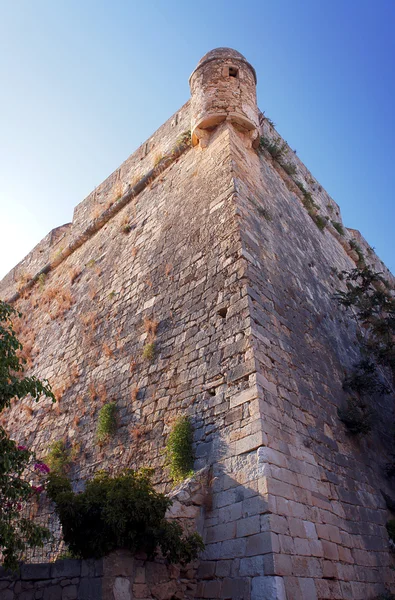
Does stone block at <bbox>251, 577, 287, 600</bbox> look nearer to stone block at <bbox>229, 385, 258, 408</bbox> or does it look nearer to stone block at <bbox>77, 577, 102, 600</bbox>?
stone block at <bbox>77, 577, 102, 600</bbox>

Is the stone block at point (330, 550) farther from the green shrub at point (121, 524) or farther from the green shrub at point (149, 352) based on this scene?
the green shrub at point (149, 352)

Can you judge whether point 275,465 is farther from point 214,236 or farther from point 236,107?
point 236,107

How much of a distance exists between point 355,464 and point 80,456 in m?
4.09

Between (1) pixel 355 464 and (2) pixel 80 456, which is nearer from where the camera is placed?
(1) pixel 355 464

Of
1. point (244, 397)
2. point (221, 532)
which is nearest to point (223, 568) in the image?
point (221, 532)

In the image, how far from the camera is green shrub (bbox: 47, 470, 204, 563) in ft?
14.1

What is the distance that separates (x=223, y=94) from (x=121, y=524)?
329 inches

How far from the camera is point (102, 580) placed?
163 inches

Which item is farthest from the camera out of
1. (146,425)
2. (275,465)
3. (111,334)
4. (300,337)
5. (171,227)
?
(171,227)

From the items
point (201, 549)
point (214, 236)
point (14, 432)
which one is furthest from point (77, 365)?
point (201, 549)

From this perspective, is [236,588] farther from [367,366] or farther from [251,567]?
[367,366]

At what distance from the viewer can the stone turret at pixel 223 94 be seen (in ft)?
31.1

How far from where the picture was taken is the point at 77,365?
29.2 feet

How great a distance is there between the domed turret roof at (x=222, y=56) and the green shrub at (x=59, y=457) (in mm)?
8261
